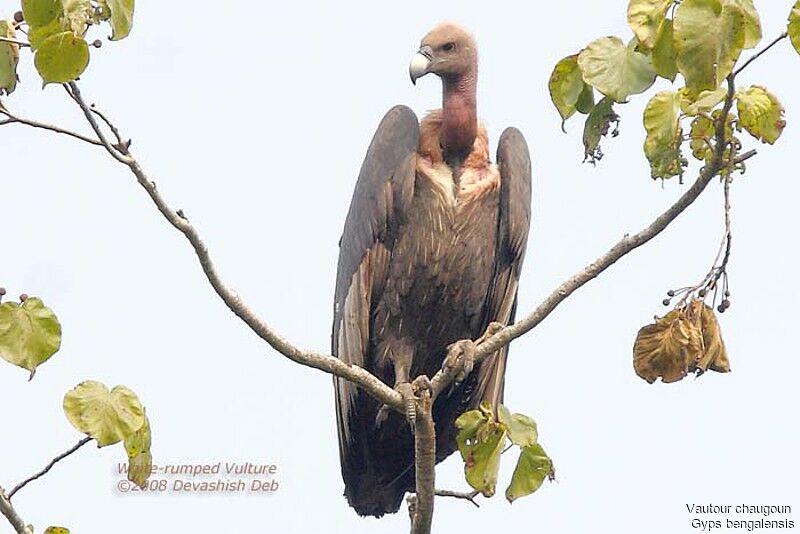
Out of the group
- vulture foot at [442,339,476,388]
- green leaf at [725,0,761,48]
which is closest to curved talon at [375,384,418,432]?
vulture foot at [442,339,476,388]

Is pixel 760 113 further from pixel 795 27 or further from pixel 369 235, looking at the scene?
pixel 369 235

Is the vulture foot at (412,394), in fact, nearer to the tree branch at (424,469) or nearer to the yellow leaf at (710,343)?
the tree branch at (424,469)

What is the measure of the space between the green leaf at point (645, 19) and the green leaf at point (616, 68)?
332mm

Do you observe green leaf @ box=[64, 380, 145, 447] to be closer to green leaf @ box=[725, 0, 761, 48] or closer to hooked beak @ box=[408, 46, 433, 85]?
green leaf @ box=[725, 0, 761, 48]

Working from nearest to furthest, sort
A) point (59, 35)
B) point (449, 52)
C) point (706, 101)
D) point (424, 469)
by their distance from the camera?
point (59, 35)
point (706, 101)
point (424, 469)
point (449, 52)

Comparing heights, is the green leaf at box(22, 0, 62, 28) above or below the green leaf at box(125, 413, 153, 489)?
above

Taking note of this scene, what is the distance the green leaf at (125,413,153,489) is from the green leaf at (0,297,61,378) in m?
0.39

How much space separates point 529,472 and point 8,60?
262cm

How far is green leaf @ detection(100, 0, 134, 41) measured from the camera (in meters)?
4.58

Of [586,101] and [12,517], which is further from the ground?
[586,101]

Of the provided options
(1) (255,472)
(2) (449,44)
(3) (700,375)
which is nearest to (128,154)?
(3) (700,375)

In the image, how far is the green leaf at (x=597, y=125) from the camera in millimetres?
5711

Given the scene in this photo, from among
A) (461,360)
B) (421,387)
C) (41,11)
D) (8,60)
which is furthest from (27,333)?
(461,360)

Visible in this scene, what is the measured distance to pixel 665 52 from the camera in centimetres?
476
